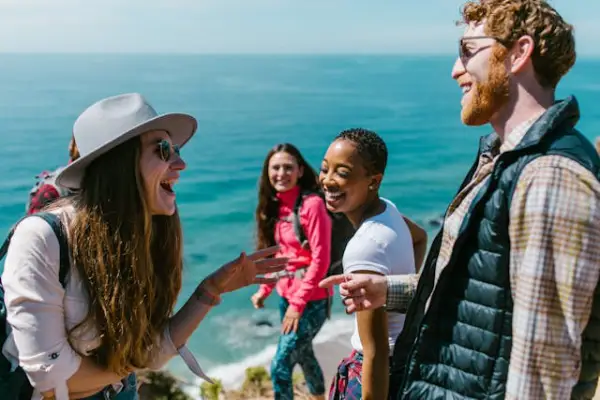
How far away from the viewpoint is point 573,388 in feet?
6.28

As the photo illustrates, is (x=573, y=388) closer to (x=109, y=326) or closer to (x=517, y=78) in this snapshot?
(x=517, y=78)

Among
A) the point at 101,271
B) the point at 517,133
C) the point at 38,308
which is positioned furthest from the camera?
the point at 101,271

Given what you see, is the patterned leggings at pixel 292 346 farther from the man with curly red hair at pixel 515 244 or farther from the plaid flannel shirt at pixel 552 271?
the plaid flannel shirt at pixel 552 271

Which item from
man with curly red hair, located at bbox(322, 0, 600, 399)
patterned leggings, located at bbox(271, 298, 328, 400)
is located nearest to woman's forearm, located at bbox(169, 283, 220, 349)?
man with curly red hair, located at bbox(322, 0, 600, 399)

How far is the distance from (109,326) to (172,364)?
1150cm

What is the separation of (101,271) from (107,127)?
572 mm

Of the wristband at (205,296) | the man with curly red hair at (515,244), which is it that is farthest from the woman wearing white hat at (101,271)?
the man with curly red hair at (515,244)

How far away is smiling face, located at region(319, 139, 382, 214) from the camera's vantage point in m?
2.89

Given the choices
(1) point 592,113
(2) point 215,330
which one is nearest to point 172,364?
(2) point 215,330

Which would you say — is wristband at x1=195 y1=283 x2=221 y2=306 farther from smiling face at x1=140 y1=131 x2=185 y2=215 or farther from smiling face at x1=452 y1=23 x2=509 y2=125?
smiling face at x1=452 y1=23 x2=509 y2=125

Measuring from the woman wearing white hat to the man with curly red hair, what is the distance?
1.10m

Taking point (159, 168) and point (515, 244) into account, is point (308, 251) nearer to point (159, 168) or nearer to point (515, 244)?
point (159, 168)

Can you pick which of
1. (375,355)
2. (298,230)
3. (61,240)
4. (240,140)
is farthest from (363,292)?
(240,140)

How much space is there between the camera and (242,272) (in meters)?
3.03
